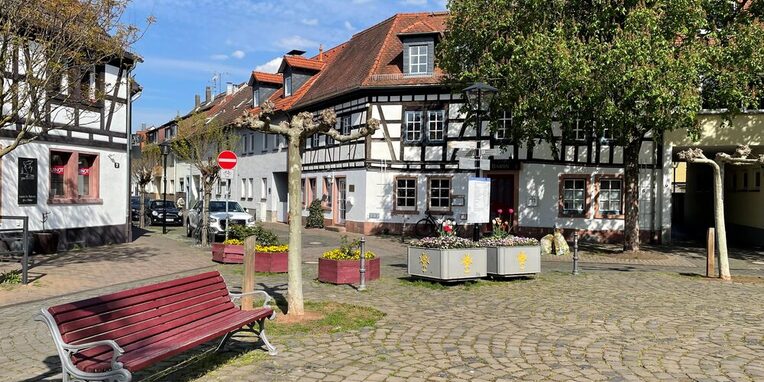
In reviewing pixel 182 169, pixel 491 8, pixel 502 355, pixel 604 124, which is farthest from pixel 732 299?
pixel 182 169

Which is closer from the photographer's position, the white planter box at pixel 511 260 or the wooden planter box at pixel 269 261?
the white planter box at pixel 511 260

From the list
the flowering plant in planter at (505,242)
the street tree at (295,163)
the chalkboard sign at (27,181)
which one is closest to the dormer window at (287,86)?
the chalkboard sign at (27,181)

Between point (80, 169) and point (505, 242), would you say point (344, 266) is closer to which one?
point (505, 242)

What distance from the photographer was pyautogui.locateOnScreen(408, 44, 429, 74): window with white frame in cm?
2498

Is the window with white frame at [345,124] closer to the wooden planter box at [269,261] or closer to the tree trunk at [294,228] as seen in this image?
the wooden planter box at [269,261]

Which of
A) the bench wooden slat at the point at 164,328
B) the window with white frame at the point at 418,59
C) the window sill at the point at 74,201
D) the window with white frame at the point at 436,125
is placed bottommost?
the bench wooden slat at the point at 164,328

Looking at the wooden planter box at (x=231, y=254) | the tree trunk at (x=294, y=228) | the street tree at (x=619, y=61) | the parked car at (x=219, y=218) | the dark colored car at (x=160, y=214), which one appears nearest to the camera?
the tree trunk at (x=294, y=228)

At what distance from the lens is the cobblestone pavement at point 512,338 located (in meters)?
5.78

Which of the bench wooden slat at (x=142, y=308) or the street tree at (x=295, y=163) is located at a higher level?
the street tree at (x=295, y=163)

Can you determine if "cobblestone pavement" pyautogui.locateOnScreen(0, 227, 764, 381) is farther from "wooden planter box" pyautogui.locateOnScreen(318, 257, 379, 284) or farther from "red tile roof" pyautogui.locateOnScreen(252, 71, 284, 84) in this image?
"red tile roof" pyautogui.locateOnScreen(252, 71, 284, 84)

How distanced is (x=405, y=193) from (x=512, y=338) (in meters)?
18.0

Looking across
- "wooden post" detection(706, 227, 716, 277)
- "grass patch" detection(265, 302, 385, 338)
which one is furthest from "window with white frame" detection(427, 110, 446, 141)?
"grass patch" detection(265, 302, 385, 338)

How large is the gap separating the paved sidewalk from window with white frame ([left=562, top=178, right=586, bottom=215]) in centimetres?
1351

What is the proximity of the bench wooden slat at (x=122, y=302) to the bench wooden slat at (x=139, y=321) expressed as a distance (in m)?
0.10
